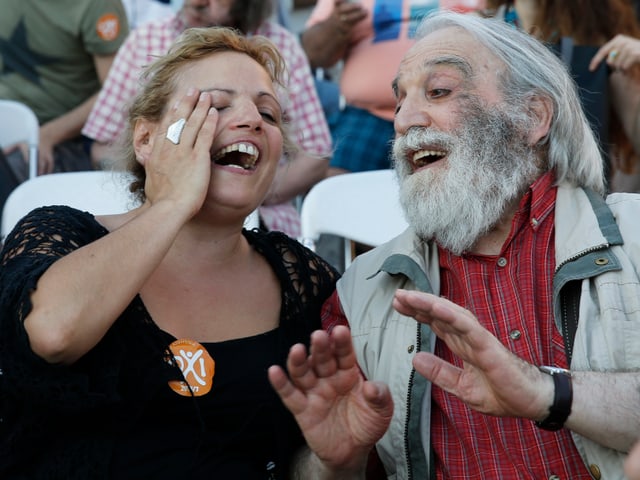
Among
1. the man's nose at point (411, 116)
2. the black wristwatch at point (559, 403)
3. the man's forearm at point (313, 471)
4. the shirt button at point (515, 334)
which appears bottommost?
the man's forearm at point (313, 471)

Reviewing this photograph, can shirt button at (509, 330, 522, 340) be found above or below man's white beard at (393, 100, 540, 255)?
below

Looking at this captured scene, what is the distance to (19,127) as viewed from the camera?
460cm

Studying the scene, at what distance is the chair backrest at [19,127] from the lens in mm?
4555

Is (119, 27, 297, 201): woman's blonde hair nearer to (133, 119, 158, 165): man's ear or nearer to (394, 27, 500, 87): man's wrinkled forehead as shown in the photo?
(133, 119, 158, 165): man's ear

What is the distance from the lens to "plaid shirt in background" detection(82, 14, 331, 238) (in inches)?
174

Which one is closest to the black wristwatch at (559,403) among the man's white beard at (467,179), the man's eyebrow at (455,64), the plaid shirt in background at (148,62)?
the man's white beard at (467,179)

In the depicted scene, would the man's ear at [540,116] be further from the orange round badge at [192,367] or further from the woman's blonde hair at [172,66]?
the orange round badge at [192,367]

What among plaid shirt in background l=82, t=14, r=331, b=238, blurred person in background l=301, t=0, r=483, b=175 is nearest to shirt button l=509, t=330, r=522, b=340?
plaid shirt in background l=82, t=14, r=331, b=238

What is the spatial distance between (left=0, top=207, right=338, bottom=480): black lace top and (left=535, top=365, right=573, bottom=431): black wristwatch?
0.74 meters

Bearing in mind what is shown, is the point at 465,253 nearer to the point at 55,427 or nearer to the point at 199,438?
the point at 199,438

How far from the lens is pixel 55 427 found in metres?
2.34

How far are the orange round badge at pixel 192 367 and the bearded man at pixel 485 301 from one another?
342 millimetres

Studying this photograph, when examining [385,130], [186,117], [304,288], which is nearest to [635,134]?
[385,130]

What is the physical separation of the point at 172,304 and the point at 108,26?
2.92 metres
